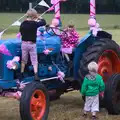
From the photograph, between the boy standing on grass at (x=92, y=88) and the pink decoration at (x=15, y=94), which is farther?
the boy standing on grass at (x=92, y=88)

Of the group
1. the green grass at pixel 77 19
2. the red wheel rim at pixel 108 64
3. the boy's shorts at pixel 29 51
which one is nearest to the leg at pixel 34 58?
the boy's shorts at pixel 29 51

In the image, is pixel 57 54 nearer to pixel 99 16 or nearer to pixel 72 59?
pixel 72 59

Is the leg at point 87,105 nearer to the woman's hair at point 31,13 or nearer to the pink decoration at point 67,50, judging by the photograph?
the pink decoration at point 67,50

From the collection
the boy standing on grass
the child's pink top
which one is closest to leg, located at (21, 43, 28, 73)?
the boy standing on grass

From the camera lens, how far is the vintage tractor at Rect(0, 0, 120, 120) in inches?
247

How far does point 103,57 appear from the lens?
299 inches

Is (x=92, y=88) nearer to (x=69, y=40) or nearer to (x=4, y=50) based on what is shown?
(x=69, y=40)

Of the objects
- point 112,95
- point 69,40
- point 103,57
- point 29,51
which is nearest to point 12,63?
point 29,51

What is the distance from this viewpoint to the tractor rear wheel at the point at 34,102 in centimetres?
597

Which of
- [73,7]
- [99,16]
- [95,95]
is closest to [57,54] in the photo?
[95,95]

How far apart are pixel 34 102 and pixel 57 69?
1.12 metres

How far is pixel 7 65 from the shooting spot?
6.24 meters

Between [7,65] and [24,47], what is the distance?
1.18ft

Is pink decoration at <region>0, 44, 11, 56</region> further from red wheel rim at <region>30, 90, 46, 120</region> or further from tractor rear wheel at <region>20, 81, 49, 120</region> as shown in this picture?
red wheel rim at <region>30, 90, 46, 120</region>
